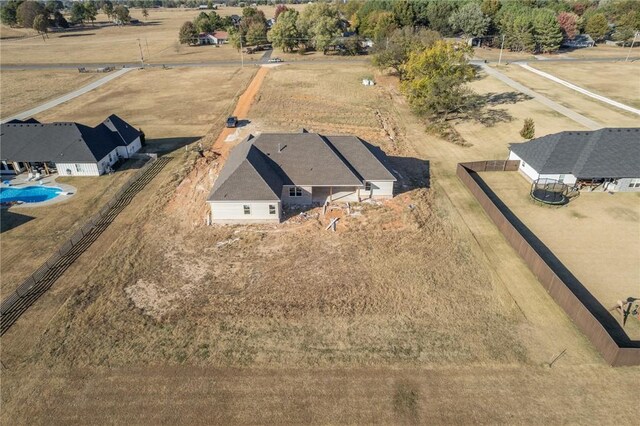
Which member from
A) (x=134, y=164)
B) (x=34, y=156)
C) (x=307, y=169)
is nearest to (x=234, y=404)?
(x=307, y=169)

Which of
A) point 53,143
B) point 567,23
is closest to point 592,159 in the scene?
point 53,143

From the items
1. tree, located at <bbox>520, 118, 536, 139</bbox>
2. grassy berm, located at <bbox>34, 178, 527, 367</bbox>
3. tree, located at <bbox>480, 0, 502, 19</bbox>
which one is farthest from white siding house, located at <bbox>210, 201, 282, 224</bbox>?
tree, located at <bbox>480, 0, 502, 19</bbox>

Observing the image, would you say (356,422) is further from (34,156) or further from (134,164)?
(34,156)

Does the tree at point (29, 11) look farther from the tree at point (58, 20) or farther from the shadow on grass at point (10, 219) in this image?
the shadow on grass at point (10, 219)

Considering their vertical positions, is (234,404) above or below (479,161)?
below

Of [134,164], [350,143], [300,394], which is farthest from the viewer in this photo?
[134,164]

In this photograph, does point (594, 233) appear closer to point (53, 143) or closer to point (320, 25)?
point (53, 143)
